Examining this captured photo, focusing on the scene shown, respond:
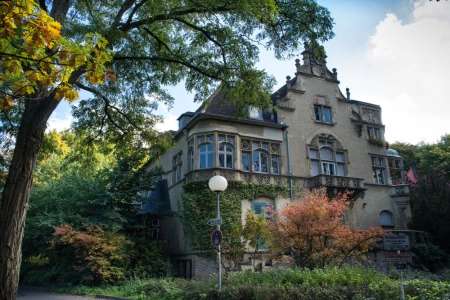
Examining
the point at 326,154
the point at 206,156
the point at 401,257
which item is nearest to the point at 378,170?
the point at 326,154

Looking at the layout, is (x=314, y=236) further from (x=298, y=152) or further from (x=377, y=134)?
(x=377, y=134)

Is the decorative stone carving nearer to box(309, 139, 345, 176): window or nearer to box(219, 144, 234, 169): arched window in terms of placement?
box(309, 139, 345, 176): window

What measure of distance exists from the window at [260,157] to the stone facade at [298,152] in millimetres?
66

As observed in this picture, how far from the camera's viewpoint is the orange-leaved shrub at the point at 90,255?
17.4 metres

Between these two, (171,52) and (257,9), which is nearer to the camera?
(257,9)

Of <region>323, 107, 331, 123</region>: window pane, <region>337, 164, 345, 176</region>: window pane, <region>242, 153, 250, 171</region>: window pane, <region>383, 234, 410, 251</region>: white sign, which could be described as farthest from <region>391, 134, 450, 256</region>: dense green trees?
<region>383, 234, 410, 251</region>: white sign

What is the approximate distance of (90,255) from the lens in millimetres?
17438

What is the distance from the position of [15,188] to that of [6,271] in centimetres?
147

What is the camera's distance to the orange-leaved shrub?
687 inches

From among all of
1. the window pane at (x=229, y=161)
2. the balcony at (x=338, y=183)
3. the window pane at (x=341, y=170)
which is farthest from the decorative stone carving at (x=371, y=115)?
the window pane at (x=229, y=161)

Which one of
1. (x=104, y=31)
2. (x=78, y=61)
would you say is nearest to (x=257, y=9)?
(x=104, y=31)

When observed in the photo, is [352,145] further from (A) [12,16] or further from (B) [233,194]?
(A) [12,16]

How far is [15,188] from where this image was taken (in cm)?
670

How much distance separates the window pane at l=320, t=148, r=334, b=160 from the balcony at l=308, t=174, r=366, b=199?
7.74 feet
